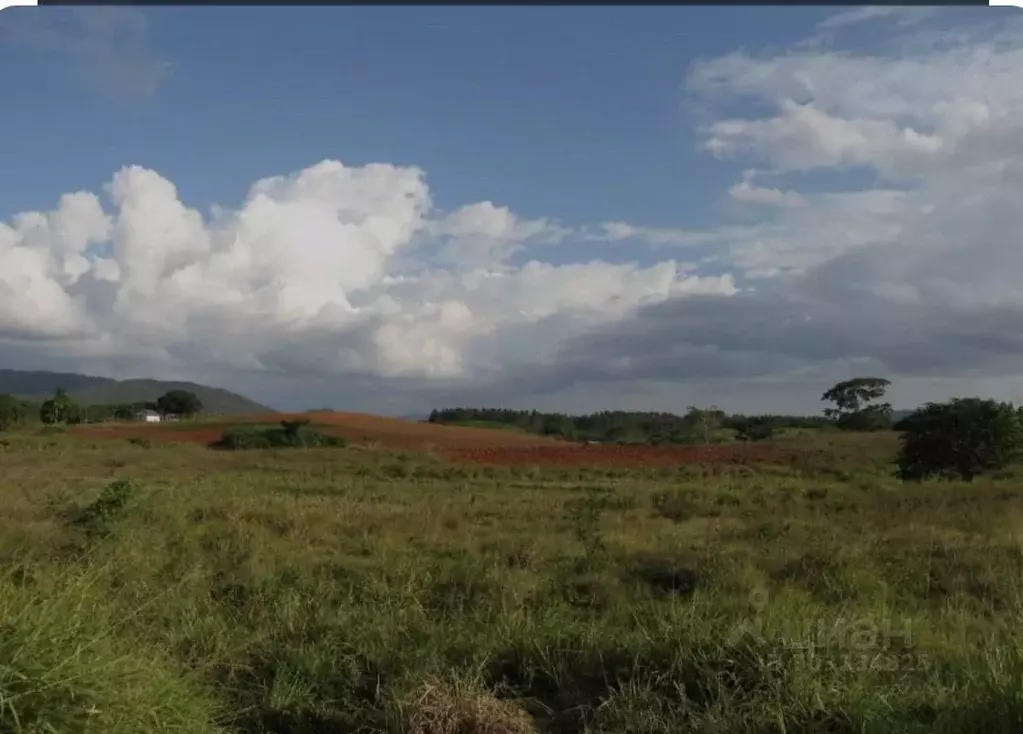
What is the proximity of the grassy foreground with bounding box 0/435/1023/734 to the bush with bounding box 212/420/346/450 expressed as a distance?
28622mm

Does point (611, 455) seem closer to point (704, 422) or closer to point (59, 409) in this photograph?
point (704, 422)

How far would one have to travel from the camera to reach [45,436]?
147ft

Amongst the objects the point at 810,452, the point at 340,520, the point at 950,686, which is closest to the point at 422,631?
the point at 950,686

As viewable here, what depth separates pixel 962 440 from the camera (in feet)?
113

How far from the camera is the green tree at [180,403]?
7550cm

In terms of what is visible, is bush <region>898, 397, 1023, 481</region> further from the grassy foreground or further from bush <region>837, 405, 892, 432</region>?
the grassy foreground

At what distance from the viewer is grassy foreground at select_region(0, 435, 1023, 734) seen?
16.6 feet

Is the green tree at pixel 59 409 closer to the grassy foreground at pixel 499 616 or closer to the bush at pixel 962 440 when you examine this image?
the grassy foreground at pixel 499 616

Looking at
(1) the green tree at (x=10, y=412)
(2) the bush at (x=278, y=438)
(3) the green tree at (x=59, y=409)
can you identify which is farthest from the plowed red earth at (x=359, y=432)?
(3) the green tree at (x=59, y=409)

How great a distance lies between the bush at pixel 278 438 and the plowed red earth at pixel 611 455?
27.1 feet

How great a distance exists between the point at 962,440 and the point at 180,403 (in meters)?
59.4

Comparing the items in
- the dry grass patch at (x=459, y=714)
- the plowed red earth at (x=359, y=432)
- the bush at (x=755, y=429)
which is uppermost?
the bush at (x=755, y=429)

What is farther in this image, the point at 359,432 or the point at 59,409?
the point at 59,409

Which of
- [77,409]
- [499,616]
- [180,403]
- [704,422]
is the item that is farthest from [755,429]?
[499,616]
